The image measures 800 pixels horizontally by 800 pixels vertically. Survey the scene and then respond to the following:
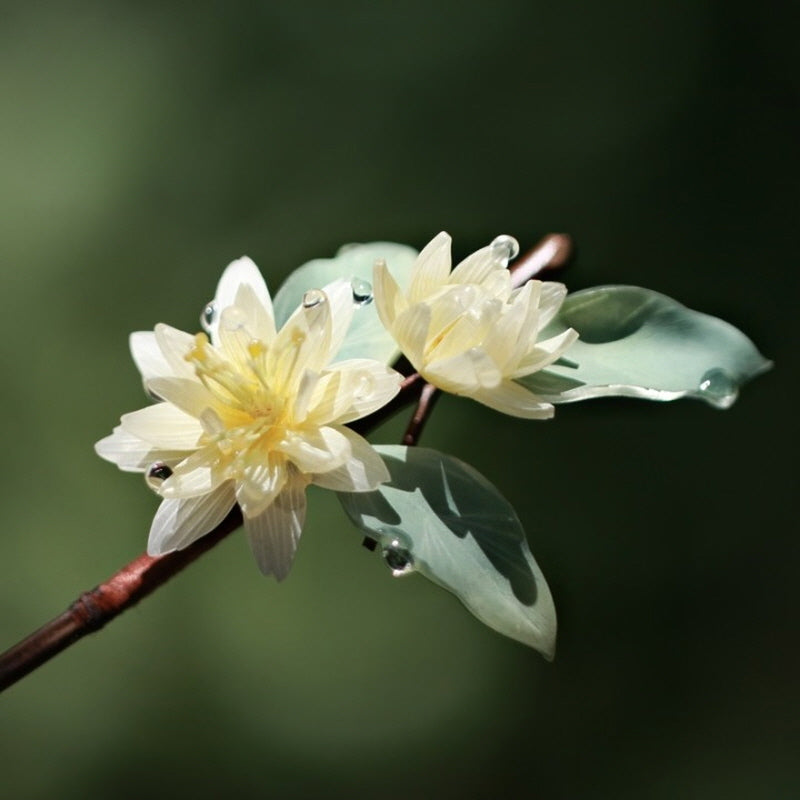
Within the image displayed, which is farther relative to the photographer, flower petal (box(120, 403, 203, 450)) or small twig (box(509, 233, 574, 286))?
small twig (box(509, 233, 574, 286))

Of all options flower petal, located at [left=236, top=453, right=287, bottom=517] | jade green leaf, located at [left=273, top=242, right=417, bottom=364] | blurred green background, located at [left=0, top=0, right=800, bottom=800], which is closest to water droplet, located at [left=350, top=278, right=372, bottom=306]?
jade green leaf, located at [left=273, top=242, right=417, bottom=364]

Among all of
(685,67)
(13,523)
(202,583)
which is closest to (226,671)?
(202,583)

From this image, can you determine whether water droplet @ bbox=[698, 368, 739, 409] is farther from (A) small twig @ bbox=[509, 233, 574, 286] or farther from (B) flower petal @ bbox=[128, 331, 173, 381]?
(B) flower petal @ bbox=[128, 331, 173, 381]

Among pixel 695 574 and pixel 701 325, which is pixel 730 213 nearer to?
pixel 695 574

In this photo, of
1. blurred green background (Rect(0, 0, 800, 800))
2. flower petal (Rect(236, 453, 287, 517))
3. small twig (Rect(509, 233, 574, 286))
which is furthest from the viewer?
blurred green background (Rect(0, 0, 800, 800))

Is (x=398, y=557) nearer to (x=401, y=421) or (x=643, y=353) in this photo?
(x=643, y=353)

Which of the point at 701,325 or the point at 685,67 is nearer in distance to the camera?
the point at 701,325
